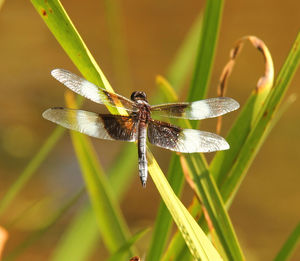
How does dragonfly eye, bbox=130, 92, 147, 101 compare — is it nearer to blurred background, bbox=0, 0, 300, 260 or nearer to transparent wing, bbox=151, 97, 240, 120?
transparent wing, bbox=151, 97, 240, 120

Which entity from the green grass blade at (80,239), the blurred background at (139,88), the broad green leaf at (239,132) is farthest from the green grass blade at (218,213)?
the blurred background at (139,88)

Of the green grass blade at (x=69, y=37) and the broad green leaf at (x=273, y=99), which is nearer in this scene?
the green grass blade at (x=69, y=37)

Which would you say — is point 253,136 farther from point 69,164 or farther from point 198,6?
point 198,6

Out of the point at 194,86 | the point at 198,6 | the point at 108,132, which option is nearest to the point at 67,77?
the point at 108,132

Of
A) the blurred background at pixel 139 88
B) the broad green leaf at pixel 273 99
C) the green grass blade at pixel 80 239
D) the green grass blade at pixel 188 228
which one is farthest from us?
the blurred background at pixel 139 88

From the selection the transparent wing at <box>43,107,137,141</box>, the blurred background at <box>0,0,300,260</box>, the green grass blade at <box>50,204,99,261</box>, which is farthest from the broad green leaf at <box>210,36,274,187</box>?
the blurred background at <box>0,0,300,260</box>

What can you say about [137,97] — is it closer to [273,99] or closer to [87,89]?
[87,89]

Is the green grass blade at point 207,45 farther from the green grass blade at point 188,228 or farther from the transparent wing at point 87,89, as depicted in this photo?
the green grass blade at point 188,228
